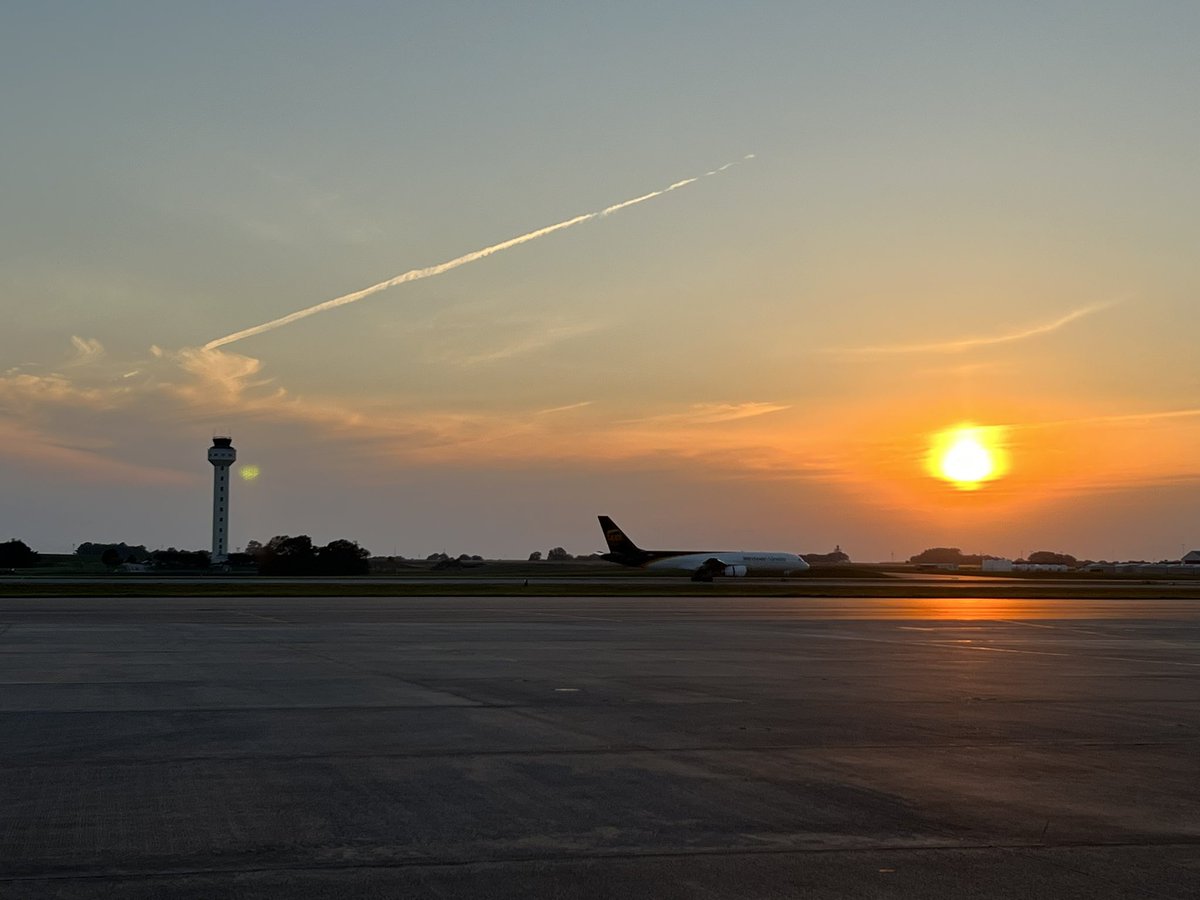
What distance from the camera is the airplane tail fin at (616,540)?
13400cm

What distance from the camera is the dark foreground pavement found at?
8.12m

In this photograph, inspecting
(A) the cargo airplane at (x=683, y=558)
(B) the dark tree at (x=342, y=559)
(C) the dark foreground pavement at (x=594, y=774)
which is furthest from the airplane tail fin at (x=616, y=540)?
(C) the dark foreground pavement at (x=594, y=774)

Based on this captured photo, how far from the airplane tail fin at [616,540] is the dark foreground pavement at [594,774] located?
106965 millimetres

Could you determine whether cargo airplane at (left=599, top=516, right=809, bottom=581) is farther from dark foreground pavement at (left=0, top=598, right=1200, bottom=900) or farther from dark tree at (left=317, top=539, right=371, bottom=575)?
dark foreground pavement at (left=0, top=598, right=1200, bottom=900)

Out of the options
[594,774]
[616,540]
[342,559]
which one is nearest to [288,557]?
[342,559]

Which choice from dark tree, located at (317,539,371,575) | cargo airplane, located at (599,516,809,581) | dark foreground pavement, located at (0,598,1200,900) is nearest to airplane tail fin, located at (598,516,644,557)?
cargo airplane, located at (599,516,809,581)

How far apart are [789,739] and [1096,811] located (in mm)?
4440

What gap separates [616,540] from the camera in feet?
441

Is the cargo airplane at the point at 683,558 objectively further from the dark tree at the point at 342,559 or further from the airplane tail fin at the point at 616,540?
the dark tree at the point at 342,559

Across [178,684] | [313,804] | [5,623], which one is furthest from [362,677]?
[5,623]

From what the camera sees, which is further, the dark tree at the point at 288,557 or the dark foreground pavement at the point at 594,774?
the dark tree at the point at 288,557

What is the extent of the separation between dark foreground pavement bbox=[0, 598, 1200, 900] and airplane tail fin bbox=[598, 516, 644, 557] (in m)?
107

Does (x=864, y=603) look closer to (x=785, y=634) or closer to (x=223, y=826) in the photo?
(x=785, y=634)

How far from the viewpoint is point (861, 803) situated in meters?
10.4
